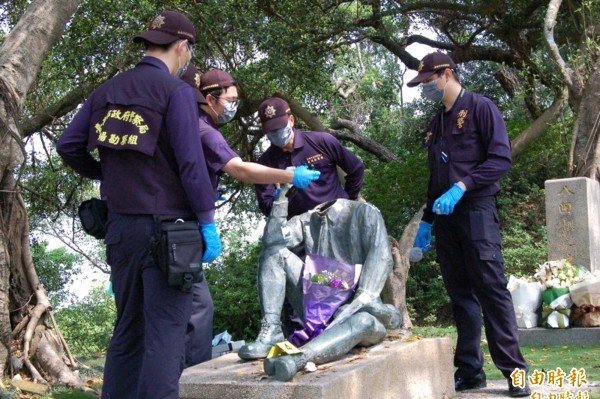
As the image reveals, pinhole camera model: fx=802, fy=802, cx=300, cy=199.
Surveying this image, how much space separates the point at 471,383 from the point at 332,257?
129 cm

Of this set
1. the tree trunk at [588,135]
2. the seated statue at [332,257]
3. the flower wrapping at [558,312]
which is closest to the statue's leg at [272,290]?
the seated statue at [332,257]

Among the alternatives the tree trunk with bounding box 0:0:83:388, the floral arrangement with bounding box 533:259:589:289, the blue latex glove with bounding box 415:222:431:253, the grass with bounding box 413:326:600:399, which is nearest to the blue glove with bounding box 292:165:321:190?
the blue latex glove with bounding box 415:222:431:253

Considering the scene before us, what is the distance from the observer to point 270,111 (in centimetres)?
496

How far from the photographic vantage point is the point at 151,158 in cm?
334

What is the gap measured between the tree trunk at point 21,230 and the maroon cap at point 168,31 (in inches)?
156

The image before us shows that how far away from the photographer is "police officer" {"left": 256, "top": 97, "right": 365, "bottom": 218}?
5.07m

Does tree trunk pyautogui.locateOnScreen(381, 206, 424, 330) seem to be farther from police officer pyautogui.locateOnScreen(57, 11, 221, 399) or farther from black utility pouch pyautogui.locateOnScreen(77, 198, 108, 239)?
police officer pyautogui.locateOnScreen(57, 11, 221, 399)

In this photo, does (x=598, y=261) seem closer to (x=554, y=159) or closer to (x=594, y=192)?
(x=594, y=192)

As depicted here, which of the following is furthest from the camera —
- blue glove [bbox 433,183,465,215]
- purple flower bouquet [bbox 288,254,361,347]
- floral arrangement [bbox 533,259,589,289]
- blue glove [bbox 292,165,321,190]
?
floral arrangement [bbox 533,259,589,289]

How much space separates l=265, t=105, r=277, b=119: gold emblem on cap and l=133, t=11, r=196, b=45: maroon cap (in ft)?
4.69

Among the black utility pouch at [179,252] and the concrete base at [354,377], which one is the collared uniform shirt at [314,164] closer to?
the concrete base at [354,377]

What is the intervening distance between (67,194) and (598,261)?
844 cm

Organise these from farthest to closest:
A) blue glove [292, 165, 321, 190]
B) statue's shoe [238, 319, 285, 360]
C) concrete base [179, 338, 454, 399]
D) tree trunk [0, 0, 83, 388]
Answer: tree trunk [0, 0, 83, 388] → statue's shoe [238, 319, 285, 360] → blue glove [292, 165, 321, 190] → concrete base [179, 338, 454, 399]

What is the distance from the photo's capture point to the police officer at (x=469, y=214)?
4.81 m
